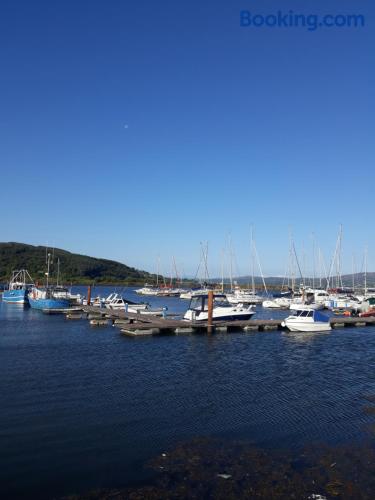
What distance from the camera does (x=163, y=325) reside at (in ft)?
138

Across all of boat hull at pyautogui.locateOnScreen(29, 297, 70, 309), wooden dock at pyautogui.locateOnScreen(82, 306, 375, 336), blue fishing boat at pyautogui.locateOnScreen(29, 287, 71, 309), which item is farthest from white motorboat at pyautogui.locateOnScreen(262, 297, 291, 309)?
boat hull at pyautogui.locateOnScreen(29, 297, 70, 309)

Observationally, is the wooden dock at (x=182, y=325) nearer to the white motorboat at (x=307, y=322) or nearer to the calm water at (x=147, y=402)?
the white motorboat at (x=307, y=322)

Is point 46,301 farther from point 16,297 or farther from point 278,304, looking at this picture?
point 278,304

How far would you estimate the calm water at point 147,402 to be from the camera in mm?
13508

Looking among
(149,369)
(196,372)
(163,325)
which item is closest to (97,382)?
(149,369)

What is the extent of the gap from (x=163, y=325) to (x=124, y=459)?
93.6ft

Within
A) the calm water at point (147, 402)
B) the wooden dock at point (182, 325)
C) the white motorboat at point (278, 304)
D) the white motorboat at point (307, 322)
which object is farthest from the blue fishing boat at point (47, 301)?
the white motorboat at point (278, 304)

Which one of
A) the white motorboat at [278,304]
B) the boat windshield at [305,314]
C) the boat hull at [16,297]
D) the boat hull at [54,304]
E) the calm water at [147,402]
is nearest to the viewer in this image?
the calm water at [147,402]

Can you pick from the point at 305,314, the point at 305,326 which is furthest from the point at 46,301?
the point at 305,326

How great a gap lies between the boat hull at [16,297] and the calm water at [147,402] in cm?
4554

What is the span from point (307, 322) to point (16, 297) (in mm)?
56005

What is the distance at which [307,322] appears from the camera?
144 feet

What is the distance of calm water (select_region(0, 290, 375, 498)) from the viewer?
44.3 feet

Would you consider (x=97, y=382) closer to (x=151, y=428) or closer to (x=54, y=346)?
(x=151, y=428)
